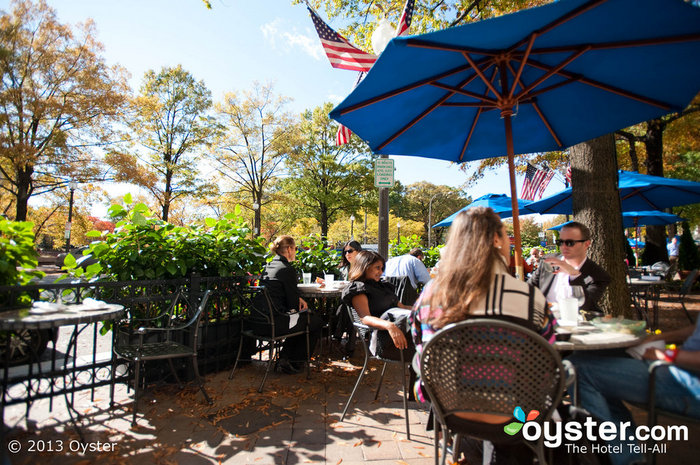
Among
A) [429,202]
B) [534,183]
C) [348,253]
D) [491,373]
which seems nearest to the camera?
[491,373]

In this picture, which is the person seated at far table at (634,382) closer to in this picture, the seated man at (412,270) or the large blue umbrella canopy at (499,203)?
the seated man at (412,270)

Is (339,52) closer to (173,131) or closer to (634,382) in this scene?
(634,382)

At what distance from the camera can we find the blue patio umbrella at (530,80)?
2.31 m

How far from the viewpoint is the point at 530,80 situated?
3531 millimetres

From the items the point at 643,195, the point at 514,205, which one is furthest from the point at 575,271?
the point at 643,195

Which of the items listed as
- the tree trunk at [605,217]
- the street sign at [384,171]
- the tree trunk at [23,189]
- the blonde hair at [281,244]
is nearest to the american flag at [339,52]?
the street sign at [384,171]

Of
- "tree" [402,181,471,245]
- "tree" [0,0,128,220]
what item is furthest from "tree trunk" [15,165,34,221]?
"tree" [402,181,471,245]

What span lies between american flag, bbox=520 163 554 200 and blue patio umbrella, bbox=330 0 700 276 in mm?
8167

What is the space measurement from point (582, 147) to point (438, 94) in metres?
2.33

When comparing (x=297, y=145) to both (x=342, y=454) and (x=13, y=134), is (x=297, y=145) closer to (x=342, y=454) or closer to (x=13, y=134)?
(x=13, y=134)

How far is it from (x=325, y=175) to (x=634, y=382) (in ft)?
86.3

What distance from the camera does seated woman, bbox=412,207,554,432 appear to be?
1.71 metres

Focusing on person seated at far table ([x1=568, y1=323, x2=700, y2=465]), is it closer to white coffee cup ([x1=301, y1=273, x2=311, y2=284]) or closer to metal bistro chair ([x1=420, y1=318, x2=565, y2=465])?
metal bistro chair ([x1=420, y1=318, x2=565, y2=465])

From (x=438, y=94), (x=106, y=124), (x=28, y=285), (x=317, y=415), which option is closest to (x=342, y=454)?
(x=317, y=415)
